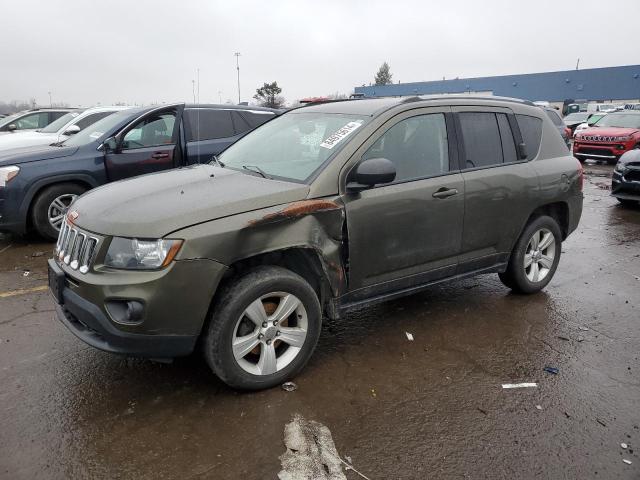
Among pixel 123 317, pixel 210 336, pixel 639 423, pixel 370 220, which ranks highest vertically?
pixel 370 220

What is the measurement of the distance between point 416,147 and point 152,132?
4416mm

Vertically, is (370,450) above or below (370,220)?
below

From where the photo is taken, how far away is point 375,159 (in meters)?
3.28

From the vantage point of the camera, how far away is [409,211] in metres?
3.57

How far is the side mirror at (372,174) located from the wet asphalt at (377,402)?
4.19ft

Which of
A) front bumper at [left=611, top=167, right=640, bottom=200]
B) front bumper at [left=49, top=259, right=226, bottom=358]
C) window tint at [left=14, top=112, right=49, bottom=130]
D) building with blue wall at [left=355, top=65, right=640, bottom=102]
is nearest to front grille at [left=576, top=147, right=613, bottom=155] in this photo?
front bumper at [left=611, top=167, right=640, bottom=200]

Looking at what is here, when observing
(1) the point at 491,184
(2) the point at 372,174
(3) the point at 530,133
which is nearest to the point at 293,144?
(2) the point at 372,174

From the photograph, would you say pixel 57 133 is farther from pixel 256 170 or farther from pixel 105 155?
pixel 256 170

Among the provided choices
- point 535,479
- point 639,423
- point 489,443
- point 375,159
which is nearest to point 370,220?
point 375,159

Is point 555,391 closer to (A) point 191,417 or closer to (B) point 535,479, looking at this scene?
(B) point 535,479

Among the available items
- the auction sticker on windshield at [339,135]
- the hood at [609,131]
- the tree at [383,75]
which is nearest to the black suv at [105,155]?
the auction sticker on windshield at [339,135]

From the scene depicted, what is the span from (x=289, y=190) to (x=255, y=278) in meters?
0.60

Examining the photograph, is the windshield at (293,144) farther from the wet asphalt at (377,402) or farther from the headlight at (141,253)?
the wet asphalt at (377,402)

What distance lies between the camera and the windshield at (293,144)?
348cm
